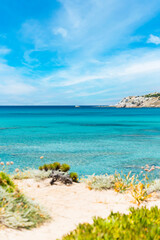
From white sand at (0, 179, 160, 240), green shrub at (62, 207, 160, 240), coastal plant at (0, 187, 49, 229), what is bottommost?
white sand at (0, 179, 160, 240)

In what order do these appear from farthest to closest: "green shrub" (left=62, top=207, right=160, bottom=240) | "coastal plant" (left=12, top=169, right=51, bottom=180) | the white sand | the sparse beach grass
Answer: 1. "coastal plant" (left=12, top=169, right=51, bottom=180)
2. the white sand
3. the sparse beach grass
4. "green shrub" (left=62, top=207, right=160, bottom=240)

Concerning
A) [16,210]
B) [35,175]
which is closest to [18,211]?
[16,210]

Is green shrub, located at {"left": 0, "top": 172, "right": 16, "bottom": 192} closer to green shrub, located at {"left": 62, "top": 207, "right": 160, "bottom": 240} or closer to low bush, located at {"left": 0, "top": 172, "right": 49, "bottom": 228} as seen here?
low bush, located at {"left": 0, "top": 172, "right": 49, "bottom": 228}

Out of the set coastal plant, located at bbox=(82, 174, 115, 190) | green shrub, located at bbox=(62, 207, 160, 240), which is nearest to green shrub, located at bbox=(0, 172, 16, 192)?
green shrub, located at bbox=(62, 207, 160, 240)

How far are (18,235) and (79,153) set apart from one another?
48.3 feet

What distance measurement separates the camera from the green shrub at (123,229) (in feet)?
12.4

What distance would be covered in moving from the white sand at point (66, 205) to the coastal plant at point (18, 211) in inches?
8.0

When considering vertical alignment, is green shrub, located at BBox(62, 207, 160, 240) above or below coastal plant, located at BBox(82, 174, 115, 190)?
above

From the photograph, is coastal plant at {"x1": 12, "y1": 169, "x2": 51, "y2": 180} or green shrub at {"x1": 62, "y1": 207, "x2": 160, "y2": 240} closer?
green shrub at {"x1": 62, "y1": 207, "x2": 160, "y2": 240}

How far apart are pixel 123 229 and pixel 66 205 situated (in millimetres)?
3861

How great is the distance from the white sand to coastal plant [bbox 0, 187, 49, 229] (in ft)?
0.67

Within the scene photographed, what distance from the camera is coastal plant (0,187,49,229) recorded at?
5355 mm

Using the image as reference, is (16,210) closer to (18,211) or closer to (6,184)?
(18,211)

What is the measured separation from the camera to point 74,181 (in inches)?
430
